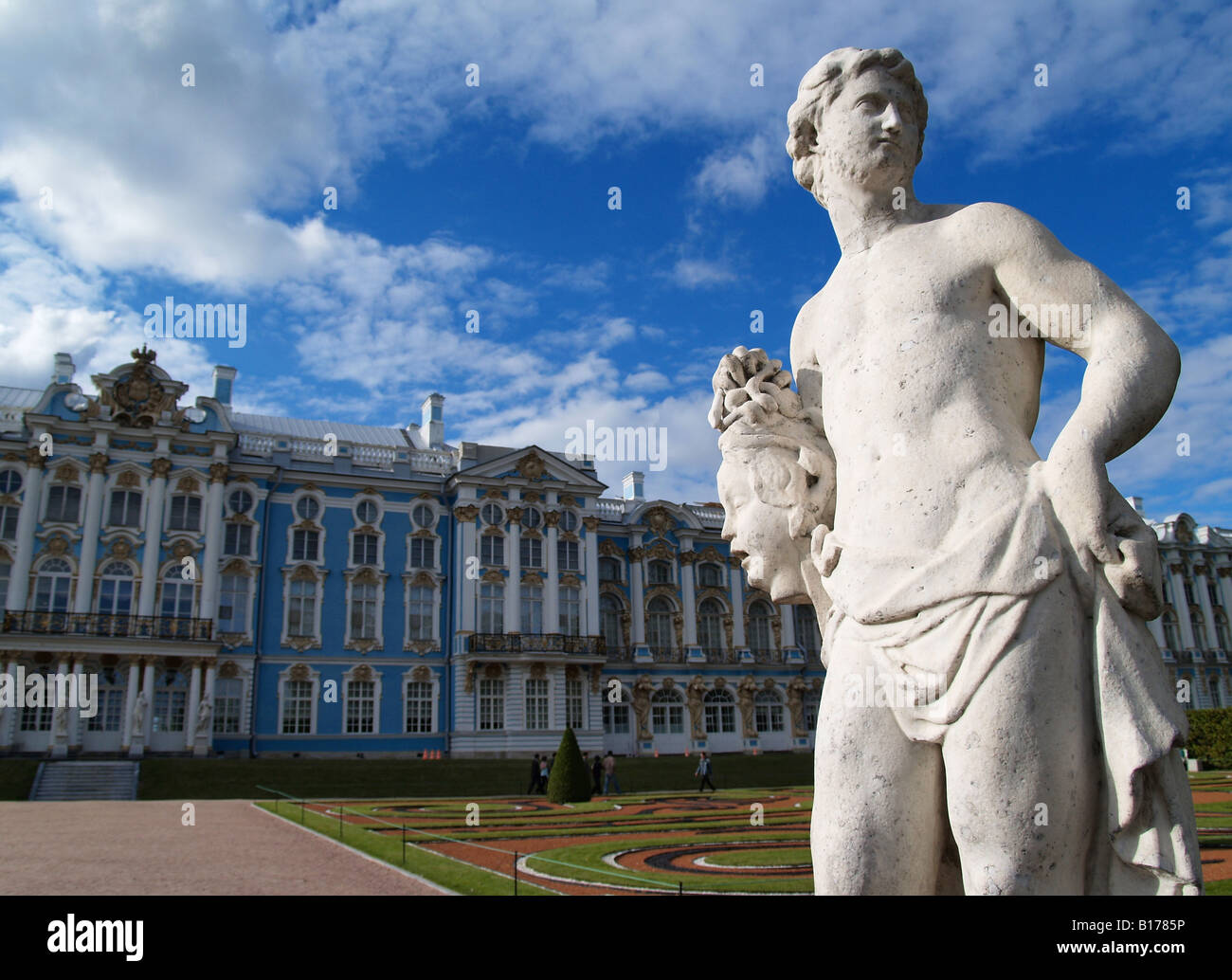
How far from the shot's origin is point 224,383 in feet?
114

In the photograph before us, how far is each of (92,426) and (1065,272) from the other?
3171 cm

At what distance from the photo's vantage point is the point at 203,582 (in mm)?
29281

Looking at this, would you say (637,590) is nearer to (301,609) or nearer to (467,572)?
(467,572)

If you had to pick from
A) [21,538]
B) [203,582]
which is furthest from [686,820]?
[21,538]

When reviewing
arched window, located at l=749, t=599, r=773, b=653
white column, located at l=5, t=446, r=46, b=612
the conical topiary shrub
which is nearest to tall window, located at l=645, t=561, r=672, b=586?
arched window, located at l=749, t=599, r=773, b=653

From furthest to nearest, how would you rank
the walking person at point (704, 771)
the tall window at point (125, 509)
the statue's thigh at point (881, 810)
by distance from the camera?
the tall window at point (125, 509), the walking person at point (704, 771), the statue's thigh at point (881, 810)

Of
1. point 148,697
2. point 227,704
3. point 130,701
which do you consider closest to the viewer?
point 148,697

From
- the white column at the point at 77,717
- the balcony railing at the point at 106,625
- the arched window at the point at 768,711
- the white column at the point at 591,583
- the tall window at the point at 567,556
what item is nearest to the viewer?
the white column at the point at 77,717

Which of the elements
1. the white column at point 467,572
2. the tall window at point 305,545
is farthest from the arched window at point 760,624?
the tall window at point 305,545

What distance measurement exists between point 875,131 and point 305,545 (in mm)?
32130

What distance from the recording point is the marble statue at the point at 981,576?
64.2 inches

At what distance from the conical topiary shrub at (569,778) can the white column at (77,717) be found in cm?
1563

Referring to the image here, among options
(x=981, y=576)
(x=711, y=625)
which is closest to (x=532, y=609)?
(x=711, y=625)

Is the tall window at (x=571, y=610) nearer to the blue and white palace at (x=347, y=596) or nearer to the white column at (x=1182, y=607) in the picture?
the blue and white palace at (x=347, y=596)
